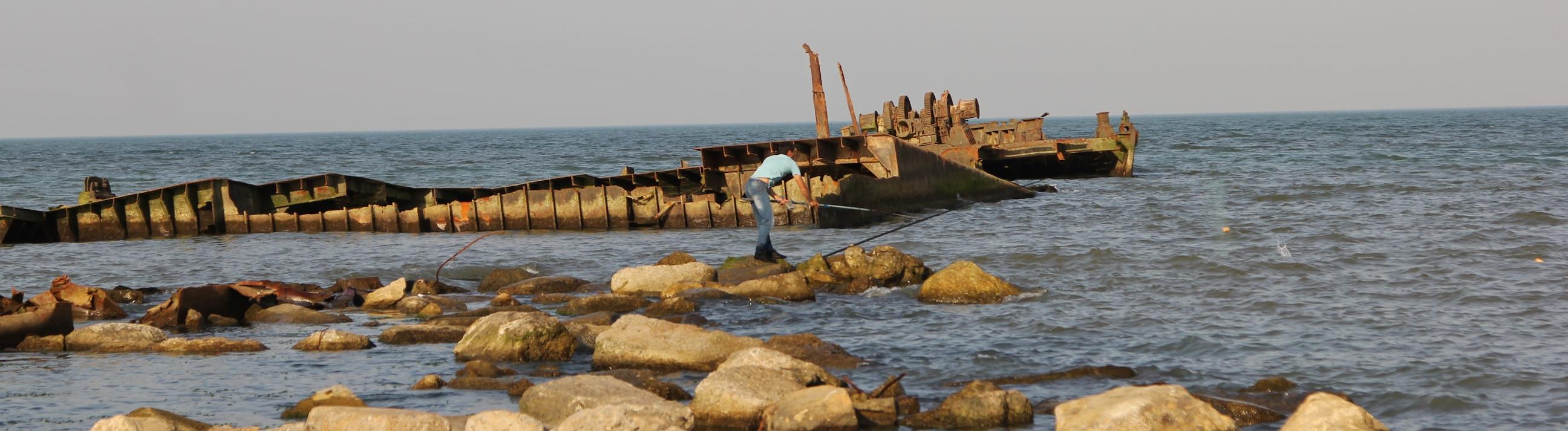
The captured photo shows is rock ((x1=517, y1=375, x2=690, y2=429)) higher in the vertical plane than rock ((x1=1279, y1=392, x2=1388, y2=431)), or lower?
higher

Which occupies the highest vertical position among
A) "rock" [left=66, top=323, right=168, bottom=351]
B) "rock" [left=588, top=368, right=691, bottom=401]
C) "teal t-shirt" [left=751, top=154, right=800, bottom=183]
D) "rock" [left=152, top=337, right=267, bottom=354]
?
"teal t-shirt" [left=751, top=154, right=800, bottom=183]

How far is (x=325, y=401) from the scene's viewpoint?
8.08 meters

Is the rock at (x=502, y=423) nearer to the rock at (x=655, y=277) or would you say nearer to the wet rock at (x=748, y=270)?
the rock at (x=655, y=277)

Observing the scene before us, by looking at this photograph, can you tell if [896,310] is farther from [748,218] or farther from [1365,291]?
[748,218]

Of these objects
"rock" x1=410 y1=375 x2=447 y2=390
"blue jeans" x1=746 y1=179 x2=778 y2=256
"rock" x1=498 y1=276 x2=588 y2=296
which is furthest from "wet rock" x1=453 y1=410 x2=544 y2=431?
"blue jeans" x1=746 y1=179 x2=778 y2=256

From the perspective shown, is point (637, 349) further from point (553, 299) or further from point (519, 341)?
point (553, 299)

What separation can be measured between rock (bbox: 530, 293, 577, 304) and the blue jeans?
2.63 m

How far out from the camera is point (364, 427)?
700 centimetres

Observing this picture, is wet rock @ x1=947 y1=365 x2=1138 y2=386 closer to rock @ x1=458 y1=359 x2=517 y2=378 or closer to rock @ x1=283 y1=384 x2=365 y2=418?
rock @ x1=458 y1=359 x2=517 y2=378

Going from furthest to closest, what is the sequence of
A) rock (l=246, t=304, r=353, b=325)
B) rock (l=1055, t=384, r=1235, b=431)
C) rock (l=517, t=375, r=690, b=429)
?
rock (l=246, t=304, r=353, b=325) < rock (l=517, t=375, r=690, b=429) < rock (l=1055, t=384, r=1235, b=431)

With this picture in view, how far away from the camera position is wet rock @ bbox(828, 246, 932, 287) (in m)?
14.1

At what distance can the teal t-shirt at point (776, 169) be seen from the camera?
15531mm

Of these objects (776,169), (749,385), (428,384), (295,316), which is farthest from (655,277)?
(749,385)

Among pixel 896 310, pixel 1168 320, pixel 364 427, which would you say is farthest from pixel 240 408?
pixel 1168 320
